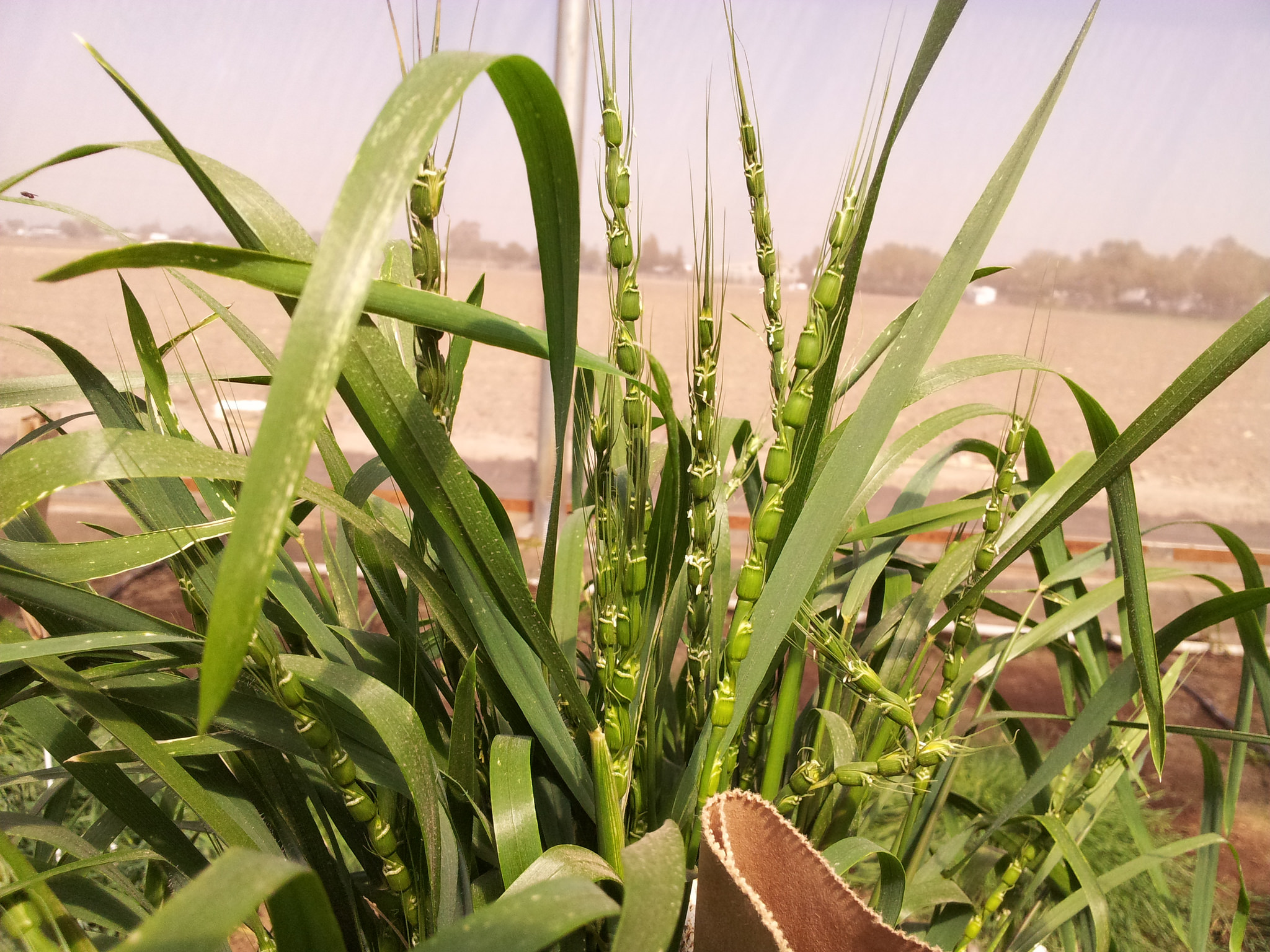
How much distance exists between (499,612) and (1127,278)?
61.8 inches

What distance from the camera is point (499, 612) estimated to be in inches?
9.6

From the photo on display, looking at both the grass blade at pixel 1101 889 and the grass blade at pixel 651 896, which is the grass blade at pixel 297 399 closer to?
the grass blade at pixel 651 896

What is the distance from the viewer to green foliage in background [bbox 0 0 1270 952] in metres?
0.16

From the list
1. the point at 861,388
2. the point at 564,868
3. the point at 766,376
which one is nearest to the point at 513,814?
the point at 564,868

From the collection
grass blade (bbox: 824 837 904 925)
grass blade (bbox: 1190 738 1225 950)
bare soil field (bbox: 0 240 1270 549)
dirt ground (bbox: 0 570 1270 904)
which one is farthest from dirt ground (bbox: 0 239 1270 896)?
grass blade (bbox: 824 837 904 925)

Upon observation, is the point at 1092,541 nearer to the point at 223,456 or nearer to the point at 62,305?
the point at 223,456

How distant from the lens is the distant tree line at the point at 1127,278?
1422mm

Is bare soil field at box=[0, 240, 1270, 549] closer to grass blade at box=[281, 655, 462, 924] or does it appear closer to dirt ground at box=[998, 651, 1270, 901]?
dirt ground at box=[998, 651, 1270, 901]

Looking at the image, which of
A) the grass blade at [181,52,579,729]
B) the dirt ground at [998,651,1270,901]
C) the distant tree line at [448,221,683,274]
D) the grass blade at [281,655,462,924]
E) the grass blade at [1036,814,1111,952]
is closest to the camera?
the grass blade at [181,52,579,729]

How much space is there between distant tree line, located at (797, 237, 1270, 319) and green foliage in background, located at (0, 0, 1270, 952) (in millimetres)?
1157

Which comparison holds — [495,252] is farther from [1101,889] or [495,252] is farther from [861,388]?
[1101,889]

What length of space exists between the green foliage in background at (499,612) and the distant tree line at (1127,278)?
1.16 metres

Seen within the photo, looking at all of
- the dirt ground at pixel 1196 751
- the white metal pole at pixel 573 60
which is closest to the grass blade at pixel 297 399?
the dirt ground at pixel 1196 751

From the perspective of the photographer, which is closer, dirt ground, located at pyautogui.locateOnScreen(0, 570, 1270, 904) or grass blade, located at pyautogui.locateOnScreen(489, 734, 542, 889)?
grass blade, located at pyautogui.locateOnScreen(489, 734, 542, 889)
